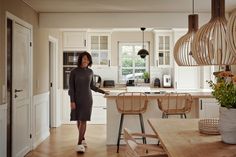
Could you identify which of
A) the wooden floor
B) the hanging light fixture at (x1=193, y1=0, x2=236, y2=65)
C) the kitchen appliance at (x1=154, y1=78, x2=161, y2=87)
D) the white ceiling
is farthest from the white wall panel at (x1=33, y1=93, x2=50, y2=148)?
the hanging light fixture at (x1=193, y1=0, x2=236, y2=65)

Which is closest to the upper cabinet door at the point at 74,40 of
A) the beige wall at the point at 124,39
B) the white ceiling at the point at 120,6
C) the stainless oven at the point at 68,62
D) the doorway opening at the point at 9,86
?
the stainless oven at the point at 68,62

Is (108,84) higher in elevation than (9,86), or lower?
lower

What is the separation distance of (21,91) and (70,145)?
143 cm

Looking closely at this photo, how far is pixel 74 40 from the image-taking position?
7.62m

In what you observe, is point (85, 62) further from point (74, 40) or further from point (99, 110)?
point (99, 110)

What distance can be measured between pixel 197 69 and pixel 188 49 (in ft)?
16.1

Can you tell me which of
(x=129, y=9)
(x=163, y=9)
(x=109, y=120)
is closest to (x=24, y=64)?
(x=109, y=120)

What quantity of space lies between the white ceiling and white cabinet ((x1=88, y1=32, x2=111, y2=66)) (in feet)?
8.32

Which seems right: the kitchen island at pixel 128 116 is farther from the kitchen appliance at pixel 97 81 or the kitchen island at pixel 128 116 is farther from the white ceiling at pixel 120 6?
the kitchen appliance at pixel 97 81

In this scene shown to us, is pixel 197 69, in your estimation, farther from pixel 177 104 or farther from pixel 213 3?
pixel 213 3

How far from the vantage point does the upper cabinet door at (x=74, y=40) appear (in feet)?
25.0

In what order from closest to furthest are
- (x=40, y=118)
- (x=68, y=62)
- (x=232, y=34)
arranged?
1. (x=232, y=34)
2. (x=40, y=118)
3. (x=68, y=62)

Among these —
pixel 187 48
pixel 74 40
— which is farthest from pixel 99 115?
pixel 187 48

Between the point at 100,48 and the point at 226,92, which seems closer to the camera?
the point at 226,92
